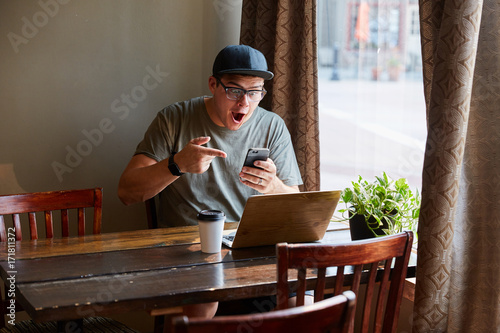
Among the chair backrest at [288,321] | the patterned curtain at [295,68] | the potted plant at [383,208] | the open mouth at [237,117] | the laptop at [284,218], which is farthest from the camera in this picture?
the patterned curtain at [295,68]

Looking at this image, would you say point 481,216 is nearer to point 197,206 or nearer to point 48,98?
point 197,206

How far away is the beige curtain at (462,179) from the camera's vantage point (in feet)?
5.37

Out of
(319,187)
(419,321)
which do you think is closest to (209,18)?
(319,187)

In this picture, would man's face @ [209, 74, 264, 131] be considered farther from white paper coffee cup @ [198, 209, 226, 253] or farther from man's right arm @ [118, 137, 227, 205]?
white paper coffee cup @ [198, 209, 226, 253]

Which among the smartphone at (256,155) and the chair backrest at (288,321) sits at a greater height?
the smartphone at (256,155)

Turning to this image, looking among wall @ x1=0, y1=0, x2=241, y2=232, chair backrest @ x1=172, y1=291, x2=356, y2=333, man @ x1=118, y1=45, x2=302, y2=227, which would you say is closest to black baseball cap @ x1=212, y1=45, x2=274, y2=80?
man @ x1=118, y1=45, x2=302, y2=227

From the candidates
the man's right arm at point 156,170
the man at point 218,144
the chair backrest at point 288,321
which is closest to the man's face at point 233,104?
the man at point 218,144

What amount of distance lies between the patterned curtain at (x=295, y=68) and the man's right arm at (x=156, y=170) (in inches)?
27.3

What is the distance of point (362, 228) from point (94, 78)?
1596 mm

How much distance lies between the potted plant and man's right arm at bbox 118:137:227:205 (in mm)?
526

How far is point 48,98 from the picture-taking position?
2.70 metres

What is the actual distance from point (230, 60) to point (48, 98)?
38.4 inches

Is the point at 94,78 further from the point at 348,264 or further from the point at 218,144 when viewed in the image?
the point at 348,264

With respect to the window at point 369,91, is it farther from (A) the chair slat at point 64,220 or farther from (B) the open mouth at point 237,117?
(A) the chair slat at point 64,220
